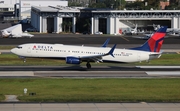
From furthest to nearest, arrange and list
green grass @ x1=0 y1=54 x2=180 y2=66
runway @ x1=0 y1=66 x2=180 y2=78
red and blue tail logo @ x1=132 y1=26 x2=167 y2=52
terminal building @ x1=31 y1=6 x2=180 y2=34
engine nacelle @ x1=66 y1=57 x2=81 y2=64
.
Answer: terminal building @ x1=31 y1=6 x2=180 y2=34, green grass @ x1=0 y1=54 x2=180 y2=66, red and blue tail logo @ x1=132 y1=26 x2=167 y2=52, engine nacelle @ x1=66 y1=57 x2=81 y2=64, runway @ x1=0 y1=66 x2=180 y2=78

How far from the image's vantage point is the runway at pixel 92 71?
174 feet

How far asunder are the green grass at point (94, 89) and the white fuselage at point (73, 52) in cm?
892

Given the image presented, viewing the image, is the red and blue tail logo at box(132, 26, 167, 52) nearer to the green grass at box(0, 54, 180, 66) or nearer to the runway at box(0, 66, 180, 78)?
the runway at box(0, 66, 180, 78)

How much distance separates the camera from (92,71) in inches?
2229

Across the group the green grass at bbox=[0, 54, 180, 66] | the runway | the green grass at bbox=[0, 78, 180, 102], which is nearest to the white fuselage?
the runway

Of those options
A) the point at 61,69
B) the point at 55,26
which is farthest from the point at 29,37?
the point at 61,69

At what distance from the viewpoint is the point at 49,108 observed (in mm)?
33438

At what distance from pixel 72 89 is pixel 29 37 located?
8483 cm

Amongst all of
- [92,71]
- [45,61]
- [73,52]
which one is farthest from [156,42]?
[45,61]

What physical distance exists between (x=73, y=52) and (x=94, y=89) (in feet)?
49.1

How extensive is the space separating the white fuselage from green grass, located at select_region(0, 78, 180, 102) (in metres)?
8.92

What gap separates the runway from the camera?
2083 inches

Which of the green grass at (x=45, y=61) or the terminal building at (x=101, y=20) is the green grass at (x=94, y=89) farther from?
the terminal building at (x=101, y=20)

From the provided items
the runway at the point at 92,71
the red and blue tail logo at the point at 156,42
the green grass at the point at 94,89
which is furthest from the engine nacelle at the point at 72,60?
the red and blue tail logo at the point at 156,42
